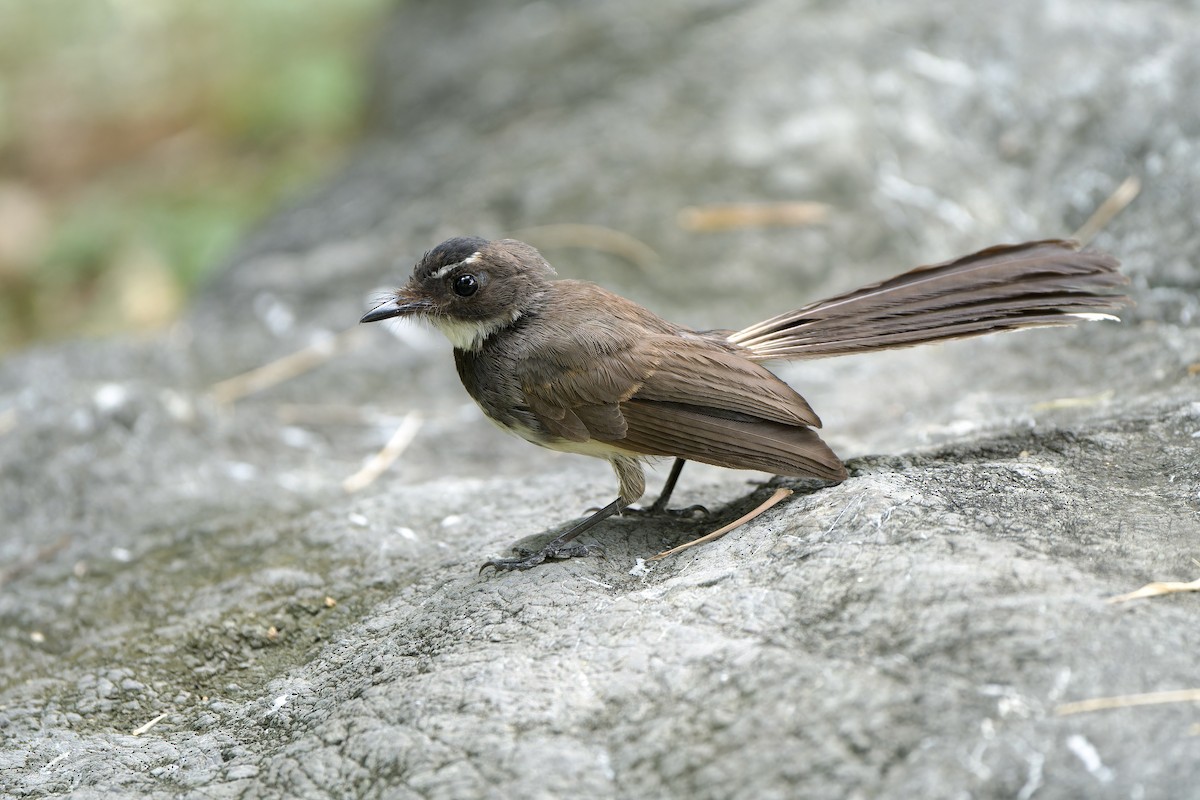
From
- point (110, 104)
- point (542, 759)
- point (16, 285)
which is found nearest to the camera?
point (542, 759)

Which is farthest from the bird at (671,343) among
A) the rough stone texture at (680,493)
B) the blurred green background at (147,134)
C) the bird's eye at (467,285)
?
the blurred green background at (147,134)

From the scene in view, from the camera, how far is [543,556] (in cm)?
339

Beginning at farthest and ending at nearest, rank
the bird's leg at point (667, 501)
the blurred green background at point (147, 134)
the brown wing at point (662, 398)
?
the blurred green background at point (147, 134) → the bird's leg at point (667, 501) → the brown wing at point (662, 398)

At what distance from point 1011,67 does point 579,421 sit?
4.27 m

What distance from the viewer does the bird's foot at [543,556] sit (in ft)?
11.1

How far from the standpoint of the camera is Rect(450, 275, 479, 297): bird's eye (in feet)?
12.7

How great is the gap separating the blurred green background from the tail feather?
6.79 meters

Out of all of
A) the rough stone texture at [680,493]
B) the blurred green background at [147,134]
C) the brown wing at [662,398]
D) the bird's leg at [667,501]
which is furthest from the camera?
the blurred green background at [147,134]

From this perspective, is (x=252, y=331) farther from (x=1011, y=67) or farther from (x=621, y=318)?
(x=1011, y=67)

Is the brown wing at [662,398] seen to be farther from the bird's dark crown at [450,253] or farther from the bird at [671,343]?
the bird's dark crown at [450,253]

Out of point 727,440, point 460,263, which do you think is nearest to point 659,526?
point 727,440

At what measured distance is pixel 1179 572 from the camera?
261 cm

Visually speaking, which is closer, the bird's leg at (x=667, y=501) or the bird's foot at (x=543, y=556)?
the bird's foot at (x=543, y=556)

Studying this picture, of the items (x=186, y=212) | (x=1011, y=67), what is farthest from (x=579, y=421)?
(x=186, y=212)
